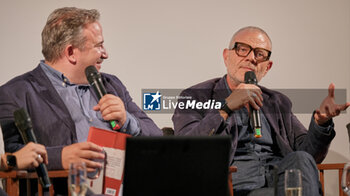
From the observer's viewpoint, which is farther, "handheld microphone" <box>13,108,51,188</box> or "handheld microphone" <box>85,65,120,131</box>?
"handheld microphone" <box>85,65,120,131</box>

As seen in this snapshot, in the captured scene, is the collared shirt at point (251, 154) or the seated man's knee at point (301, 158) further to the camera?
the collared shirt at point (251, 154)

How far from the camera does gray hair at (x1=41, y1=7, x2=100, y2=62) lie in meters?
3.08

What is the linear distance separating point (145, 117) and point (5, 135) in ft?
2.87

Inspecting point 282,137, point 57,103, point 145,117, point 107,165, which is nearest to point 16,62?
point 57,103

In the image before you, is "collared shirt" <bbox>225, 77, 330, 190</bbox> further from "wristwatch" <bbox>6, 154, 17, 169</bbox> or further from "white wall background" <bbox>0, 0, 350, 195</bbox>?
"wristwatch" <bbox>6, 154, 17, 169</bbox>

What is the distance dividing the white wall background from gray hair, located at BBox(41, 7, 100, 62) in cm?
18

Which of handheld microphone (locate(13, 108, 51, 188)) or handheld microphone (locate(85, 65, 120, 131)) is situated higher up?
handheld microphone (locate(85, 65, 120, 131))

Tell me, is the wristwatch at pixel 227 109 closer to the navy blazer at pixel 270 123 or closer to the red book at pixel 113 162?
the navy blazer at pixel 270 123

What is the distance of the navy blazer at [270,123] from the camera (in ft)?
10.3

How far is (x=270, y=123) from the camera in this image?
337 centimetres

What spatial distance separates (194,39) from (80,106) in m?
0.97

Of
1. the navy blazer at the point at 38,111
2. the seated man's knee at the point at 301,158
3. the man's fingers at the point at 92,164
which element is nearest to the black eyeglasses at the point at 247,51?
the seated man's knee at the point at 301,158

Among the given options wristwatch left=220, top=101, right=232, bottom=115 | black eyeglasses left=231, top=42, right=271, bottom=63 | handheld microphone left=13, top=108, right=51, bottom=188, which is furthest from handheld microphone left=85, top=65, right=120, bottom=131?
black eyeglasses left=231, top=42, right=271, bottom=63

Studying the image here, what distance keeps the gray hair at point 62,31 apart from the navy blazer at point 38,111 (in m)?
0.16
